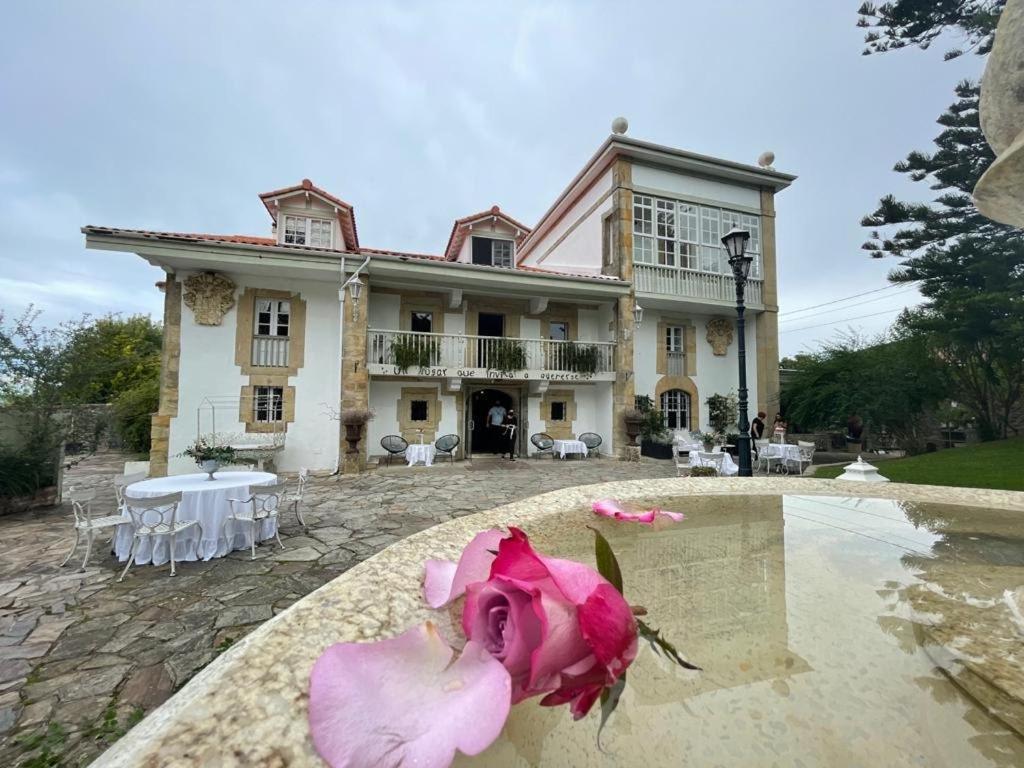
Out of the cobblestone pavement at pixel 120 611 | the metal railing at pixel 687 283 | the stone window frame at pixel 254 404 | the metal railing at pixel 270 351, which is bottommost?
the cobblestone pavement at pixel 120 611

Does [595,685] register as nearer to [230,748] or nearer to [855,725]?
[230,748]

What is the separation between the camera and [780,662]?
1.21m

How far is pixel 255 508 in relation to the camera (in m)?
4.47

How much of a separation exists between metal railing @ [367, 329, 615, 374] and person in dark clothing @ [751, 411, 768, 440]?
447cm

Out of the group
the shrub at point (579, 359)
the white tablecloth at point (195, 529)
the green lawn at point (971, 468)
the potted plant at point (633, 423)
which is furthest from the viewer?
the shrub at point (579, 359)

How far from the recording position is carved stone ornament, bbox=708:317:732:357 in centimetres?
1403

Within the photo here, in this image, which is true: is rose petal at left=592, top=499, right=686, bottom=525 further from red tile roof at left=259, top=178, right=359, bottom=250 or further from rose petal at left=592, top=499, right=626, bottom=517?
red tile roof at left=259, top=178, right=359, bottom=250

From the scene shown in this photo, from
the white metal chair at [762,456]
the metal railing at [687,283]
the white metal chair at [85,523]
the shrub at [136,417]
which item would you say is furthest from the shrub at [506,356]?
the shrub at [136,417]

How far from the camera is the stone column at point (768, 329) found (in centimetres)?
1362

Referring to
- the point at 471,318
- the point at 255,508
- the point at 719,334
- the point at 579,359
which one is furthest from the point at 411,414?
the point at 719,334

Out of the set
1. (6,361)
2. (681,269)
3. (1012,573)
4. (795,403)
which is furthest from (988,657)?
(795,403)

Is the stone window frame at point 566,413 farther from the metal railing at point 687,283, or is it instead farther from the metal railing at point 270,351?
the metal railing at point 270,351

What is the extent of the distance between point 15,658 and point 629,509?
12.8 ft

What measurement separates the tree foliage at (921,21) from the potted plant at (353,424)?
14.5 metres
